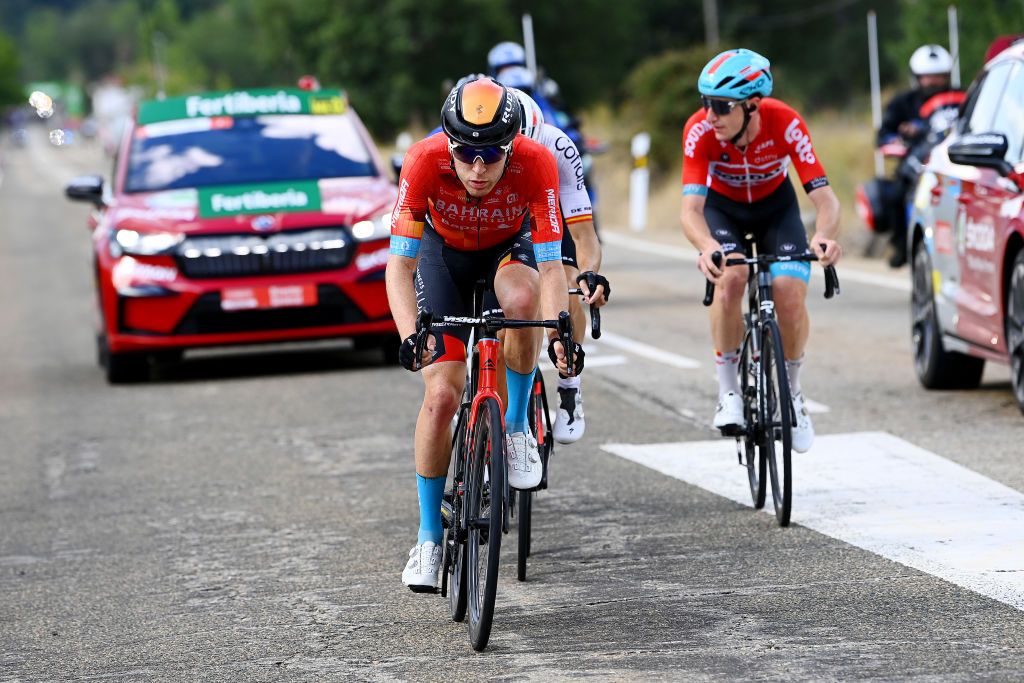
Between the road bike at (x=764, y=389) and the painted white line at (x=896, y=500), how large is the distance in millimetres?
168

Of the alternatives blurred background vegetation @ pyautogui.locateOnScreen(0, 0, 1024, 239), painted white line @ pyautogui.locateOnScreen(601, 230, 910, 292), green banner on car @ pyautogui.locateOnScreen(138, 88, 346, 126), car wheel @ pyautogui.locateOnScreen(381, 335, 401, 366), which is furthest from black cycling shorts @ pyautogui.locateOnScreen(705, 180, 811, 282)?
blurred background vegetation @ pyautogui.locateOnScreen(0, 0, 1024, 239)

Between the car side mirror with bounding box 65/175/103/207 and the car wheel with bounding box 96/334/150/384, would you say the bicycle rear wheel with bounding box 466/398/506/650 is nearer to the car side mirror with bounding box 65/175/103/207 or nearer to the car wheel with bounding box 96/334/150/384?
the car wheel with bounding box 96/334/150/384

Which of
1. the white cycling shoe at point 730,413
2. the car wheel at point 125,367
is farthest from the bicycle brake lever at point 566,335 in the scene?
the car wheel at point 125,367

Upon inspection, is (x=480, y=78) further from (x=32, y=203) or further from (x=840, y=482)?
(x=32, y=203)

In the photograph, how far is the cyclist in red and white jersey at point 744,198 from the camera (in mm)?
8102

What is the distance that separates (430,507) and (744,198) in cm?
272

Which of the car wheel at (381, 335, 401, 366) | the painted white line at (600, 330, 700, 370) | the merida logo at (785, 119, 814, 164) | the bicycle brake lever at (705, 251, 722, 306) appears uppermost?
the merida logo at (785, 119, 814, 164)

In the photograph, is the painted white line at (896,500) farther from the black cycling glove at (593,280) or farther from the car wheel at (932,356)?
the car wheel at (932,356)

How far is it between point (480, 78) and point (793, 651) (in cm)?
199

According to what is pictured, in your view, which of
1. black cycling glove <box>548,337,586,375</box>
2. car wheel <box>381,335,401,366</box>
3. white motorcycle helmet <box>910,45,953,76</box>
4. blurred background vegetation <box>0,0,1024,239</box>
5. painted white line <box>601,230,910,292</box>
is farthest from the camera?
blurred background vegetation <box>0,0,1024,239</box>

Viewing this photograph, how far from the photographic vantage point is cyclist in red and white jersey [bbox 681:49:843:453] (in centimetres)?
810

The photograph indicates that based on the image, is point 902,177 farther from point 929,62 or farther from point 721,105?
point 721,105

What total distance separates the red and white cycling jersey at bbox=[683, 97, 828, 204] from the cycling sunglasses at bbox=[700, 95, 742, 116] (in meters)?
0.15

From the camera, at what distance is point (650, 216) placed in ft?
105
